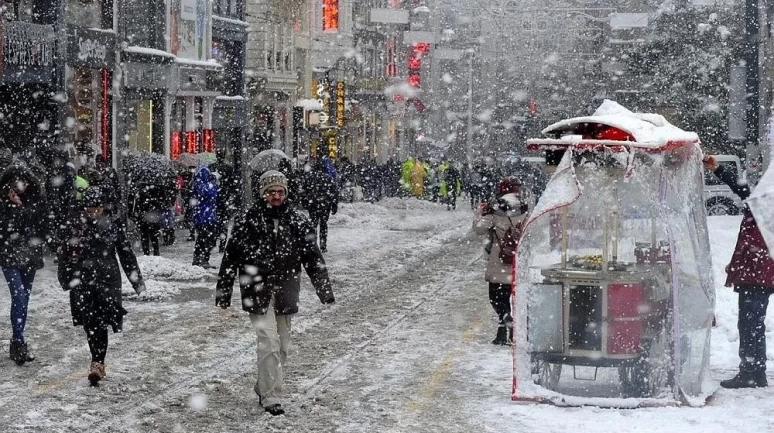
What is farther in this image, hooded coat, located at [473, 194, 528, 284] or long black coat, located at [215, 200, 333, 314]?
hooded coat, located at [473, 194, 528, 284]

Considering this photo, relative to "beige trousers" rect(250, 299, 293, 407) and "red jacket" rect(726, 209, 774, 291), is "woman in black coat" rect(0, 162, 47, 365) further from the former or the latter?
"red jacket" rect(726, 209, 774, 291)

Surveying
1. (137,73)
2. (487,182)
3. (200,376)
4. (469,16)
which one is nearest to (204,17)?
(137,73)

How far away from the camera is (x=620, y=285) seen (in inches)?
380

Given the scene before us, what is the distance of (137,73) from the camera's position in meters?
31.4

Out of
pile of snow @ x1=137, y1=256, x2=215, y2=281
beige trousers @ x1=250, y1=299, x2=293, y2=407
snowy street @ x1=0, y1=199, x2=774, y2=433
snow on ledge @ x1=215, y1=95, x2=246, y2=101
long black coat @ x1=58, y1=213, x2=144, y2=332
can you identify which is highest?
snow on ledge @ x1=215, y1=95, x2=246, y2=101

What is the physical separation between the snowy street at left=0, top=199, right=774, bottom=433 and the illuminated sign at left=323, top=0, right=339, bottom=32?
35733mm

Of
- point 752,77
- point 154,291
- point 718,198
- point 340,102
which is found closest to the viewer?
point 154,291

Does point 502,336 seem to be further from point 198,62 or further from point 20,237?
point 198,62

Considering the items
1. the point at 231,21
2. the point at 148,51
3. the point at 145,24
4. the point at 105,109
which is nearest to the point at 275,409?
the point at 105,109

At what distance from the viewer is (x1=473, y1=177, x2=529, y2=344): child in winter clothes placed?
12.5 m

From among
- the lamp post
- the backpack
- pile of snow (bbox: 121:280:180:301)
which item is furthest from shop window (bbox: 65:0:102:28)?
the backpack

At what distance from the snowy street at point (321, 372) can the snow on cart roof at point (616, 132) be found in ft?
6.28

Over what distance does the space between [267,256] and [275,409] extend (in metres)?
1.11

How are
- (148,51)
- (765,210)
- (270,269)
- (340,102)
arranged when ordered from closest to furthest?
(765,210)
(270,269)
(148,51)
(340,102)
